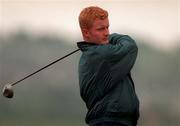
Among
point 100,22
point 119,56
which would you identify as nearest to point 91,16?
point 100,22

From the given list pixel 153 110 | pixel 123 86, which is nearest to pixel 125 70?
pixel 123 86

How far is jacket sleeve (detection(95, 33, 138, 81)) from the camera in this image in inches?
123

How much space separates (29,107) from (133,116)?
2.89 metres

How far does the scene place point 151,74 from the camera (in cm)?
603

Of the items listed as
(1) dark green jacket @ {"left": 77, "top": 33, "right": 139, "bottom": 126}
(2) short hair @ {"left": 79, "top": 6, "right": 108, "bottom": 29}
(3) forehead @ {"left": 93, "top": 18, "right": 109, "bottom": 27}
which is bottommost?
(1) dark green jacket @ {"left": 77, "top": 33, "right": 139, "bottom": 126}

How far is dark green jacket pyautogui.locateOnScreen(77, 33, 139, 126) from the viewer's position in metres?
3.10

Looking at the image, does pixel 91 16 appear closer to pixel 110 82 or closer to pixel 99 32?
pixel 99 32

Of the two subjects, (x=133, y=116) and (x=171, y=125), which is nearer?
(x=133, y=116)

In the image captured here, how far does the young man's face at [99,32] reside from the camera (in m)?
3.12

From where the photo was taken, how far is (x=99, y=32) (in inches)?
123

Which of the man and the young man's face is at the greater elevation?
the young man's face

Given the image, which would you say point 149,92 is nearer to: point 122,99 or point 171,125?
point 171,125

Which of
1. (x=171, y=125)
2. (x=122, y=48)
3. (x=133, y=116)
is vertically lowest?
(x=171, y=125)

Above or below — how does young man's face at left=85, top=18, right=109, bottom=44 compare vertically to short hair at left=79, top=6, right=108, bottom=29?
below
